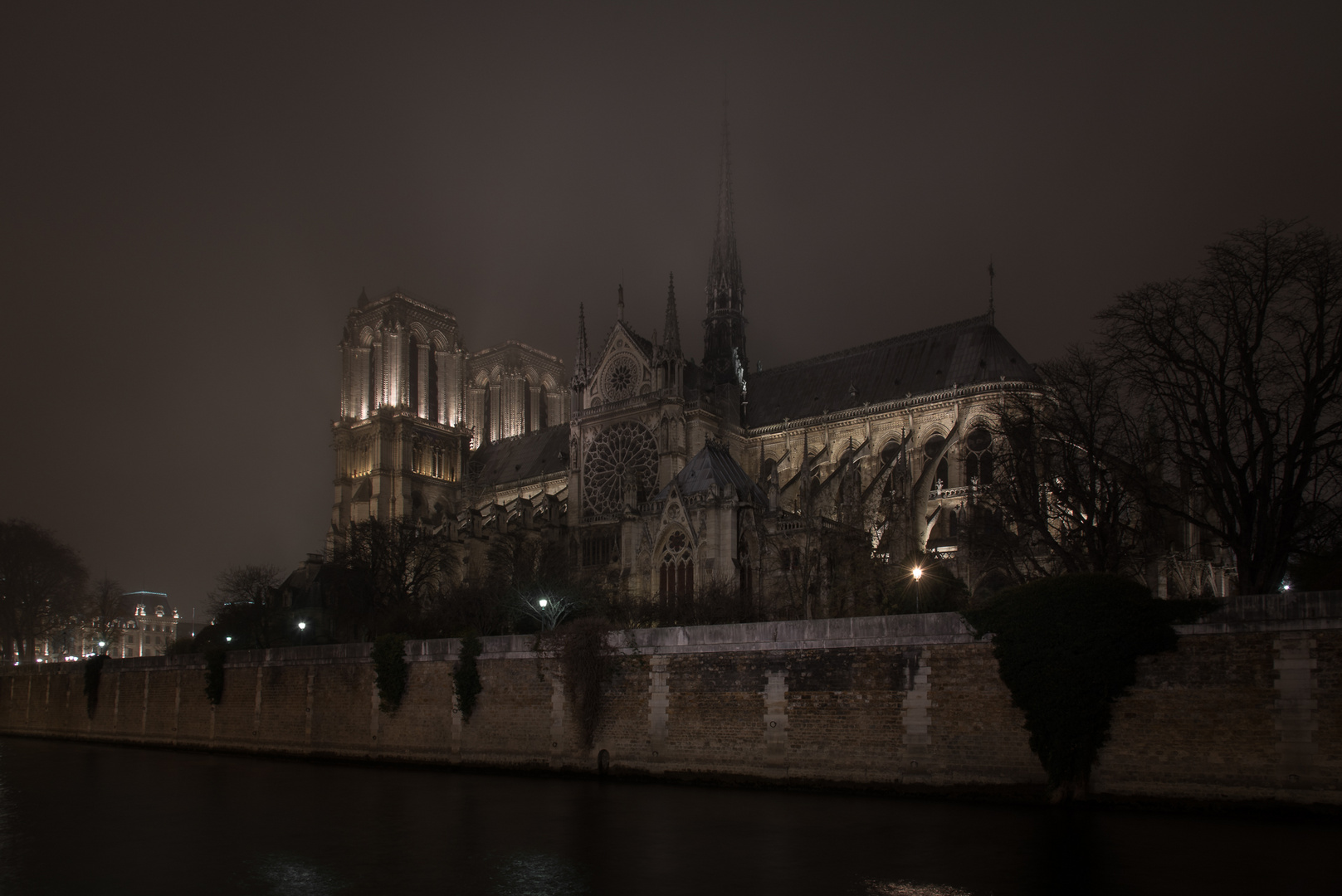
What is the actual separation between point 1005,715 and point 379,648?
16.2 metres

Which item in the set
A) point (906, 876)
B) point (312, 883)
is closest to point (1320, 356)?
point (906, 876)

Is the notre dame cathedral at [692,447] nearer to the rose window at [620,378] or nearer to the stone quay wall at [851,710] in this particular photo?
the rose window at [620,378]

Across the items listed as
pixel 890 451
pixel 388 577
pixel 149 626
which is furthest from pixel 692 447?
pixel 149 626

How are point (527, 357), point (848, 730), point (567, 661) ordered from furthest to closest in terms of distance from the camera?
point (527, 357), point (567, 661), point (848, 730)

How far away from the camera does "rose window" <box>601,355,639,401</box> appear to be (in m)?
52.5

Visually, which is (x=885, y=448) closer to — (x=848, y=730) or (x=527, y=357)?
(x=848, y=730)

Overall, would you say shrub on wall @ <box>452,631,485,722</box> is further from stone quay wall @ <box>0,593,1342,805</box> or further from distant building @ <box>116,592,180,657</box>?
distant building @ <box>116,592,180,657</box>

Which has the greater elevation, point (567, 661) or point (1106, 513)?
point (1106, 513)

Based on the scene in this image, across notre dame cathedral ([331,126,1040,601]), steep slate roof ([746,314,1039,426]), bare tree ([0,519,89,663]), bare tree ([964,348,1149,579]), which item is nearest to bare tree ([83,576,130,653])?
bare tree ([0,519,89,663])

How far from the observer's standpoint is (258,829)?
693 inches

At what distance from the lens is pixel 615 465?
51.4m

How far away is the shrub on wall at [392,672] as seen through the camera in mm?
27391

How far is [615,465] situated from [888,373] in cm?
1339

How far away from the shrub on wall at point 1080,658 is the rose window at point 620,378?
35.7 metres
